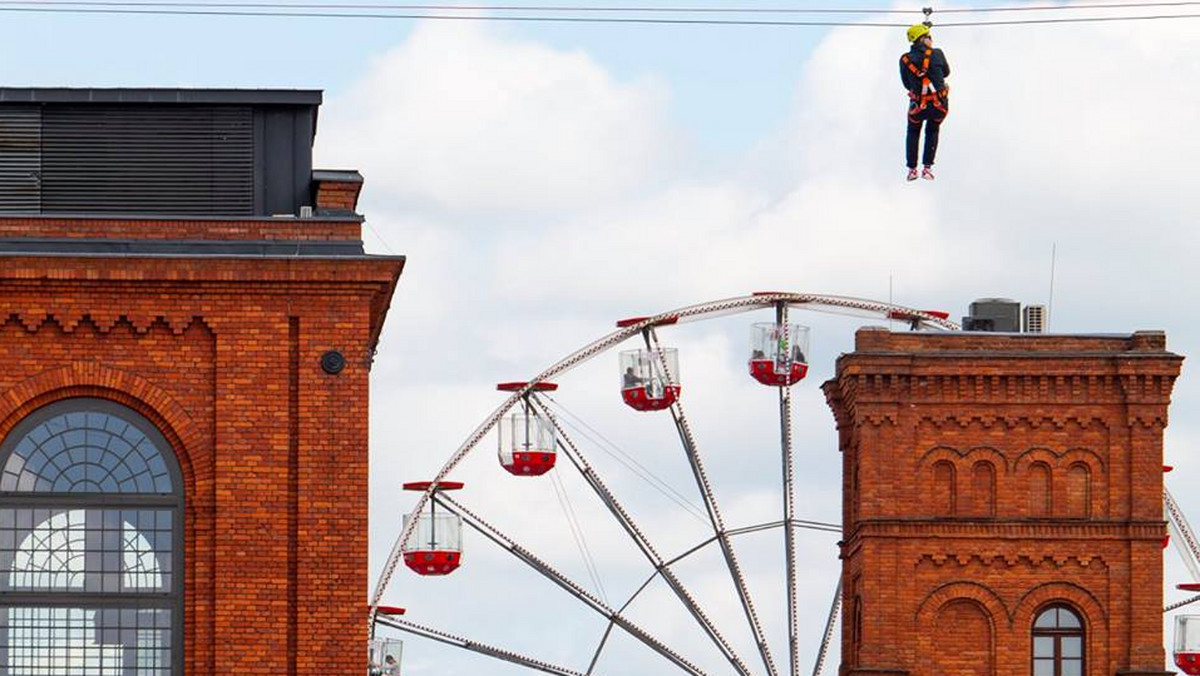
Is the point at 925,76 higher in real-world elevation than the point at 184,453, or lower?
higher

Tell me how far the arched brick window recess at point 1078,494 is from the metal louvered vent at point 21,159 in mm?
44741

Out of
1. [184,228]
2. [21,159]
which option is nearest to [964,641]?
[21,159]

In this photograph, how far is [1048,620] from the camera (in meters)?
96.4

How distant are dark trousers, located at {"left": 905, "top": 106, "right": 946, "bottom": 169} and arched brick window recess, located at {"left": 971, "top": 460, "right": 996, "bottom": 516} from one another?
114 ft

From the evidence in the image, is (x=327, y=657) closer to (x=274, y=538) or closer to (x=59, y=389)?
(x=274, y=538)

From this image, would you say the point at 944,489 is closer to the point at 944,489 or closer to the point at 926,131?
the point at 944,489

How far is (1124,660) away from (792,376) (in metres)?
11.1

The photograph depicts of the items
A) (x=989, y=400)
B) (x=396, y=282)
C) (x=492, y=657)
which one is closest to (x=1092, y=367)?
(x=989, y=400)

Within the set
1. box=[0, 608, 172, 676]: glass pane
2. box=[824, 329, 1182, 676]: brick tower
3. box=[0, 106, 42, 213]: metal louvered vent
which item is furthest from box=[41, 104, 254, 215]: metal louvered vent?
box=[824, 329, 1182, 676]: brick tower

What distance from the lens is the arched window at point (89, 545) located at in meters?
53.8

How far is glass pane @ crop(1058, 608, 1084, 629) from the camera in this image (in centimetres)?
9644

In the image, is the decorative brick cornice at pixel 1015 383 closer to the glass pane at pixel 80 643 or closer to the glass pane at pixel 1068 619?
the glass pane at pixel 1068 619

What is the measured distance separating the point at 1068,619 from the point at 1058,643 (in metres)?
0.80

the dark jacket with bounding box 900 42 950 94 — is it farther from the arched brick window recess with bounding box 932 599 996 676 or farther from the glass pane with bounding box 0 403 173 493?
the arched brick window recess with bounding box 932 599 996 676
